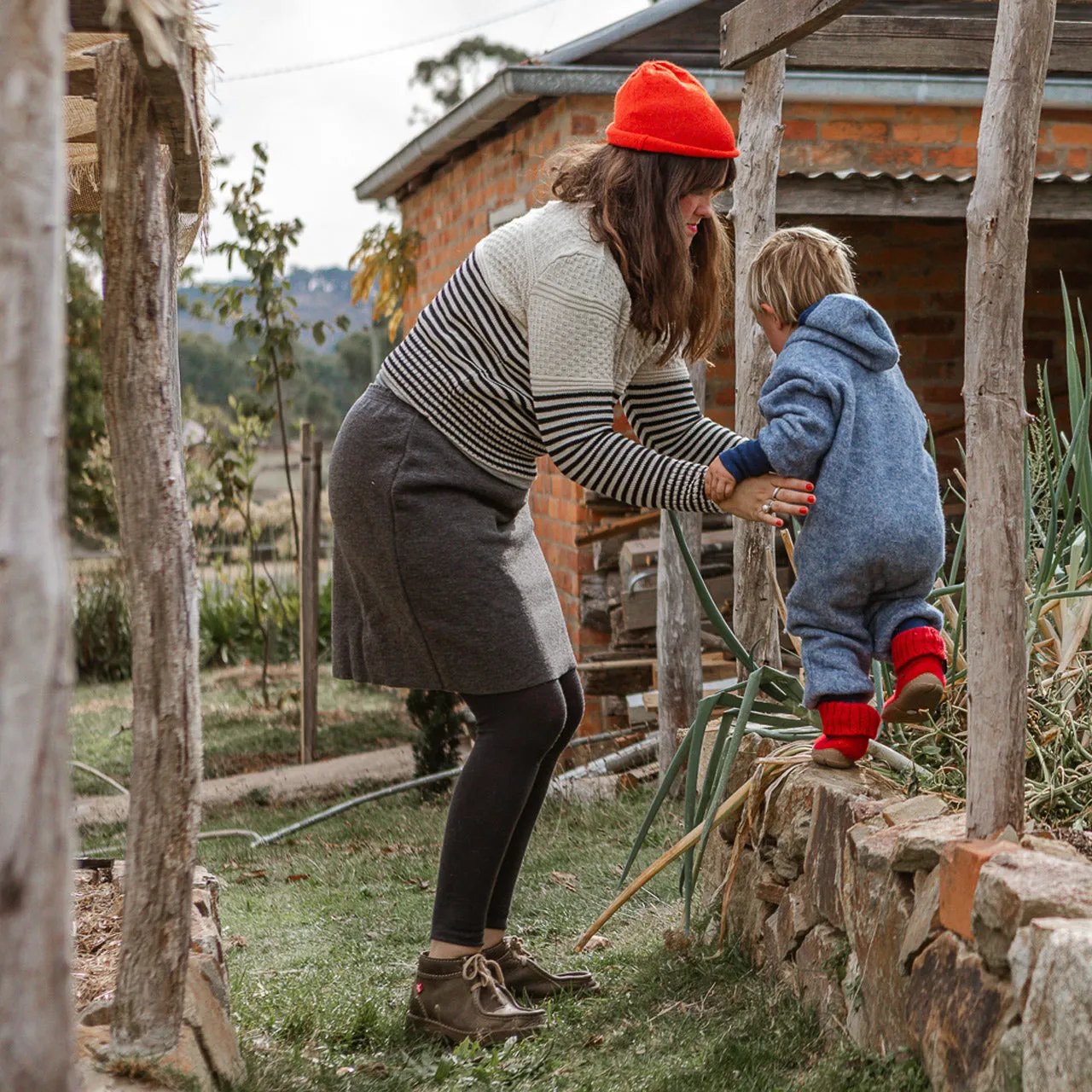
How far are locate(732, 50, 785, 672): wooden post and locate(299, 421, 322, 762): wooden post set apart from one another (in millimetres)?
3261

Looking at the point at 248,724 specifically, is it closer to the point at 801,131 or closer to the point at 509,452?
the point at 801,131

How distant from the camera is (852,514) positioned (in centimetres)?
260

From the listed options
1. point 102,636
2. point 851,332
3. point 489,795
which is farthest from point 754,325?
point 102,636

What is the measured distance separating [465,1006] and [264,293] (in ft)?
18.9

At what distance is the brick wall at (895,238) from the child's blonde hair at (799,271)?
306cm

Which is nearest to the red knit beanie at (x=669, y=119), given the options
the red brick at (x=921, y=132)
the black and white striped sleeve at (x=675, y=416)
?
the black and white striped sleeve at (x=675, y=416)

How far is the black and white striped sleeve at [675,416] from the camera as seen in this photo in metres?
2.83

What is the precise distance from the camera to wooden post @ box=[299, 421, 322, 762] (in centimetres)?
643

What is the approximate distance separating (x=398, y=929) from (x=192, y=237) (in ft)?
6.42

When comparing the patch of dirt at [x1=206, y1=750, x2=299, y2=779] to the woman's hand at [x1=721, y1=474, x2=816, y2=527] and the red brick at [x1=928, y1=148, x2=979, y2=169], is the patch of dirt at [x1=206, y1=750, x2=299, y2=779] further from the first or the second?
the woman's hand at [x1=721, y1=474, x2=816, y2=527]

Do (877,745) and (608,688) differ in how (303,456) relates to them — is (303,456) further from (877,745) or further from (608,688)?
(877,745)

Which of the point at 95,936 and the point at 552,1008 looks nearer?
the point at 95,936

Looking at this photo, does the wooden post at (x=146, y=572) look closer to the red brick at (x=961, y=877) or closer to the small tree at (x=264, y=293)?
the red brick at (x=961, y=877)

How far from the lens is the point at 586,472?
7.95ft
